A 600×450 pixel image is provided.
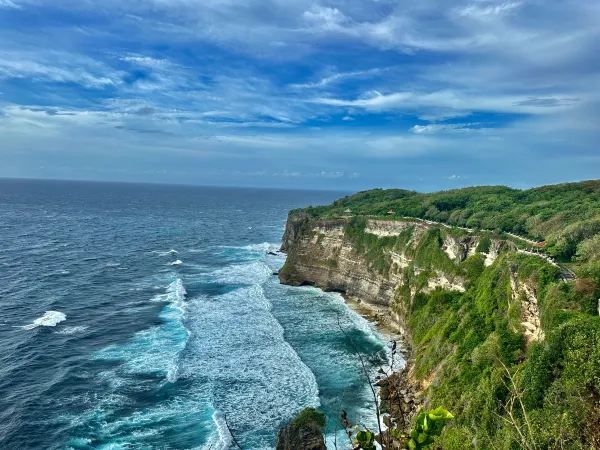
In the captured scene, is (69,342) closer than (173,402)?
No

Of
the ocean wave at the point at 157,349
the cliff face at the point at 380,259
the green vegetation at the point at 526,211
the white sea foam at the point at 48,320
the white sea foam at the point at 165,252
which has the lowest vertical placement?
the ocean wave at the point at 157,349

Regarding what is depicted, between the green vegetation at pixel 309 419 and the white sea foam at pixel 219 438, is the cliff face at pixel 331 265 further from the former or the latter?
the white sea foam at pixel 219 438

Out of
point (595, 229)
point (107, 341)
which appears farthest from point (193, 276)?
point (595, 229)

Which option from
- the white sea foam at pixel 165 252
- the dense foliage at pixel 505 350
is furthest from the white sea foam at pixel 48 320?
the white sea foam at pixel 165 252

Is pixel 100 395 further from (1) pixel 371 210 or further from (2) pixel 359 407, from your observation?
(1) pixel 371 210

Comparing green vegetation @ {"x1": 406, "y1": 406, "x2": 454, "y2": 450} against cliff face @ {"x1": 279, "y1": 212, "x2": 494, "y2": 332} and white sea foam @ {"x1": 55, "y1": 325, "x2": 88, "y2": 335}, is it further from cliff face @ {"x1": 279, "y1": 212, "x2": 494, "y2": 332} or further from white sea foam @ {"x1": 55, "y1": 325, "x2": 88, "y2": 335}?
white sea foam @ {"x1": 55, "y1": 325, "x2": 88, "y2": 335}

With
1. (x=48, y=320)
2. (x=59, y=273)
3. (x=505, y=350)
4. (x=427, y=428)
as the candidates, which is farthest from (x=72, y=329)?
(x=427, y=428)
